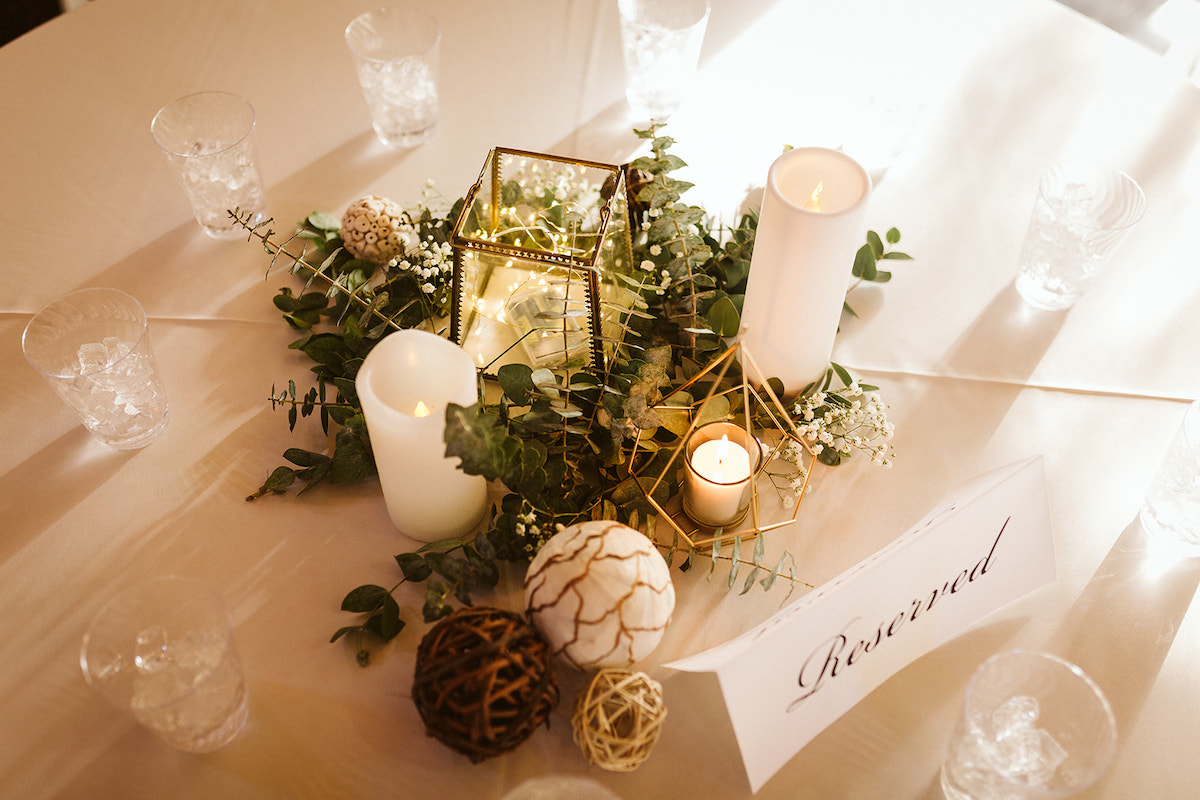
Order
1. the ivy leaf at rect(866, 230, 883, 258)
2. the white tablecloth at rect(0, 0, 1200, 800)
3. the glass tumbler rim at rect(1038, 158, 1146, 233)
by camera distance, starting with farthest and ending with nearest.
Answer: the ivy leaf at rect(866, 230, 883, 258)
the glass tumbler rim at rect(1038, 158, 1146, 233)
the white tablecloth at rect(0, 0, 1200, 800)

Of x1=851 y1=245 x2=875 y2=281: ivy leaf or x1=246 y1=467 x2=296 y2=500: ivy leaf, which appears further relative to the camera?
x1=851 y1=245 x2=875 y2=281: ivy leaf

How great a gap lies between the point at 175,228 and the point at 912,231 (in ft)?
2.99

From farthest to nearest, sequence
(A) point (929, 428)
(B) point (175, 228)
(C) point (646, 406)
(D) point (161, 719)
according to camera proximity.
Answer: (B) point (175, 228) < (A) point (929, 428) < (C) point (646, 406) < (D) point (161, 719)

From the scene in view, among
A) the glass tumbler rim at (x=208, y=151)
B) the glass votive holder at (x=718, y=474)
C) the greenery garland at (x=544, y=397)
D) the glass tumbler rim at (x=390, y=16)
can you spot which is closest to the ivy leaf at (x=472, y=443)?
the greenery garland at (x=544, y=397)

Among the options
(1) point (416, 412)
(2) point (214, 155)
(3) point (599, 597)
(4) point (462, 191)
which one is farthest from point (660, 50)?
(3) point (599, 597)

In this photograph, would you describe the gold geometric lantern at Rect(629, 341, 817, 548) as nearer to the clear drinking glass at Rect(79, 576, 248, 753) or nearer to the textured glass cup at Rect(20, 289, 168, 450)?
the clear drinking glass at Rect(79, 576, 248, 753)

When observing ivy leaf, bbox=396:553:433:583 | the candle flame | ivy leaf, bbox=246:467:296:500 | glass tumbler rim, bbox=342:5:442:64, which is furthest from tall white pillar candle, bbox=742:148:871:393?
glass tumbler rim, bbox=342:5:442:64

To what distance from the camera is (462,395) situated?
727 mm

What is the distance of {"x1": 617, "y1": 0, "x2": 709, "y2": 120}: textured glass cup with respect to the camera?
1.18 meters

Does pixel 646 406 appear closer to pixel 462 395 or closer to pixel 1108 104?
pixel 462 395

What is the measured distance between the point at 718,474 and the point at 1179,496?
1.41 feet

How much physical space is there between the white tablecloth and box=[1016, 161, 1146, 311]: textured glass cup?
3cm

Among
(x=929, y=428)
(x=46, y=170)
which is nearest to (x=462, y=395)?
(x=929, y=428)

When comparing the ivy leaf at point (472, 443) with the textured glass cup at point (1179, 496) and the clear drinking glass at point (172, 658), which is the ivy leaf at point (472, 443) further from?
the textured glass cup at point (1179, 496)
